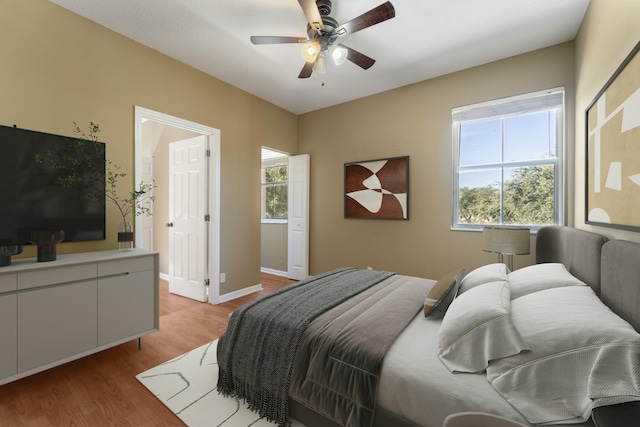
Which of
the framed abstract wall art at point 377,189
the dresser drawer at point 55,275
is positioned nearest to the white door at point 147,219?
the dresser drawer at point 55,275

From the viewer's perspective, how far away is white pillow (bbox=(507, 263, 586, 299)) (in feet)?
5.12

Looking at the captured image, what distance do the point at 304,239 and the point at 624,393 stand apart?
159 inches

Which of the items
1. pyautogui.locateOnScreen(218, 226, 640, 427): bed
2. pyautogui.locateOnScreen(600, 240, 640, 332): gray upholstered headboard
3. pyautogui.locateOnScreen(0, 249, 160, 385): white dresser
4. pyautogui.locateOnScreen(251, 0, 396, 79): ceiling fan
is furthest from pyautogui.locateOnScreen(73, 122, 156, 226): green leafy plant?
pyautogui.locateOnScreen(600, 240, 640, 332): gray upholstered headboard

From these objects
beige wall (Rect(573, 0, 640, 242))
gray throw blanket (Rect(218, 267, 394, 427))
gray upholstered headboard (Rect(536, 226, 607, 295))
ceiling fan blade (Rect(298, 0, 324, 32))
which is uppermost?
ceiling fan blade (Rect(298, 0, 324, 32))

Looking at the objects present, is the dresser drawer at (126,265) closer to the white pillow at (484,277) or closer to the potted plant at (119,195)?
the potted plant at (119,195)

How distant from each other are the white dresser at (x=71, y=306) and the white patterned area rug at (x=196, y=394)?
50 centimetres

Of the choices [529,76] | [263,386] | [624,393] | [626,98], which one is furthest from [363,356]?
[529,76]

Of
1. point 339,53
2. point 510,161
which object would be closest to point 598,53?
point 510,161

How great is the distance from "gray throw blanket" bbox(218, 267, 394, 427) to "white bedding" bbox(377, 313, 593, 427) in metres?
0.52

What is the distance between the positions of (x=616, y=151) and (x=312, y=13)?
2.09 metres

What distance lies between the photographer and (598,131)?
186 cm

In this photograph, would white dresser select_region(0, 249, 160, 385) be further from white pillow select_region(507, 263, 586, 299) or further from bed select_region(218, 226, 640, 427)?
white pillow select_region(507, 263, 586, 299)

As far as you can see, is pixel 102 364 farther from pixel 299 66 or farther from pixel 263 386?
pixel 299 66

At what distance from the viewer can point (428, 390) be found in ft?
3.67
